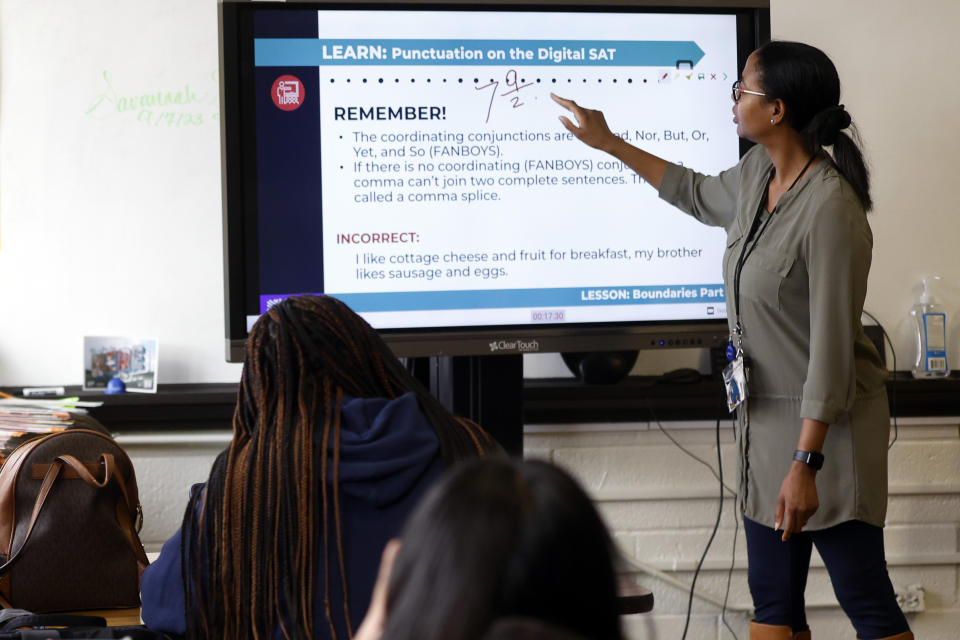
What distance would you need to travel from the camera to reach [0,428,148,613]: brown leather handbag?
167cm

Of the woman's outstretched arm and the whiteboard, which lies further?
the whiteboard

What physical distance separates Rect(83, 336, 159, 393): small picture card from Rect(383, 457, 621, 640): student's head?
2309 mm

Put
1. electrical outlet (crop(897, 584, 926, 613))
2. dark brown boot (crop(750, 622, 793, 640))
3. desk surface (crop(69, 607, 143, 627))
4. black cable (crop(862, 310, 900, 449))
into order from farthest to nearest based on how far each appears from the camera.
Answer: electrical outlet (crop(897, 584, 926, 613))
black cable (crop(862, 310, 900, 449))
dark brown boot (crop(750, 622, 793, 640))
desk surface (crop(69, 607, 143, 627))

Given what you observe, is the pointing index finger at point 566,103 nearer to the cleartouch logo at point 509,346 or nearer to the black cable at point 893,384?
the cleartouch logo at point 509,346

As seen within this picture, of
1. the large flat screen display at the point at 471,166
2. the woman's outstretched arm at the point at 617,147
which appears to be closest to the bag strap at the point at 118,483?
the large flat screen display at the point at 471,166

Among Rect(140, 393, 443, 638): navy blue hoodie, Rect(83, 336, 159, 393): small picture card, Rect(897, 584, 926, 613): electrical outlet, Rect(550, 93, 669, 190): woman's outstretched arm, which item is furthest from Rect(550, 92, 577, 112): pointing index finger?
Rect(897, 584, 926, 613): electrical outlet

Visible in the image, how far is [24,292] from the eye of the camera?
278 centimetres

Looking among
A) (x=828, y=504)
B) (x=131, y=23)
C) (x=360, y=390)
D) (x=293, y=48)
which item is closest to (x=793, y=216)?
(x=828, y=504)

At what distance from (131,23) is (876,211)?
220 cm

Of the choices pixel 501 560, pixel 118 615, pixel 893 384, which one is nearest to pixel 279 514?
pixel 118 615

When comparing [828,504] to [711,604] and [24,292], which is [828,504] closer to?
[711,604]

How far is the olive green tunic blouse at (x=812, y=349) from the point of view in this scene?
183 centimetres

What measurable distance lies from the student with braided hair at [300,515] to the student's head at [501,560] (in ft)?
2.39

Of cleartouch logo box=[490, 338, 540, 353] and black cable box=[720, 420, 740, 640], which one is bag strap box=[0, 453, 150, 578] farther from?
black cable box=[720, 420, 740, 640]
